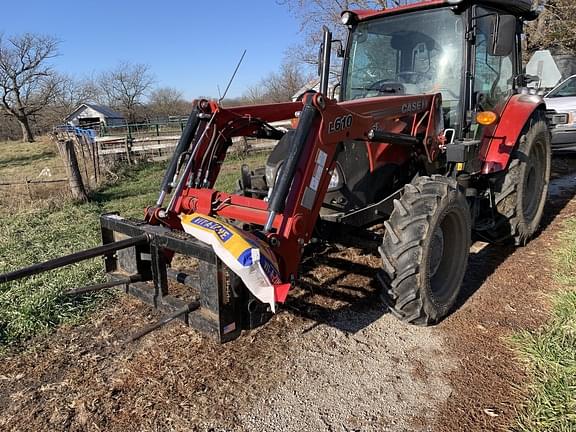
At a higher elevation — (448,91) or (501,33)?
(501,33)

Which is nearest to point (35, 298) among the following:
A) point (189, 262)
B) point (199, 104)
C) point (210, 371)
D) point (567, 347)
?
point (189, 262)

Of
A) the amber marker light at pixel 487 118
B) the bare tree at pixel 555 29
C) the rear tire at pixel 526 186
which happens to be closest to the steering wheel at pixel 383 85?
the amber marker light at pixel 487 118

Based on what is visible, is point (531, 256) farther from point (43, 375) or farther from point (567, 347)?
point (43, 375)

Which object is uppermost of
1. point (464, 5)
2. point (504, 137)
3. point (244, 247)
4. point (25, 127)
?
point (464, 5)

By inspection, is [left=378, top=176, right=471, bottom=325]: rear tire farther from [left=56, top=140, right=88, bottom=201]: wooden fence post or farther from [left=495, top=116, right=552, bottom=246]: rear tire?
[left=56, top=140, right=88, bottom=201]: wooden fence post

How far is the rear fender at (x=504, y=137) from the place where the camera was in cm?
439

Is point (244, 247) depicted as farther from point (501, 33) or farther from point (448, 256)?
point (501, 33)

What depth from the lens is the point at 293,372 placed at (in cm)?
296

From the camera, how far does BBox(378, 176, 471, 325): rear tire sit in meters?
3.17

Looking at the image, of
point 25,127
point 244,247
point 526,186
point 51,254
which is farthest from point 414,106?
point 25,127

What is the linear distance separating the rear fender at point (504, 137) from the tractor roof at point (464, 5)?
94 centimetres

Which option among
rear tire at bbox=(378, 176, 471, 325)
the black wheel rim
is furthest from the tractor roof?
the black wheel rim

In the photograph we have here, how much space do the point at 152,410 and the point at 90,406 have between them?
373mm

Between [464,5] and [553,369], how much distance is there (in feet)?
9.57
